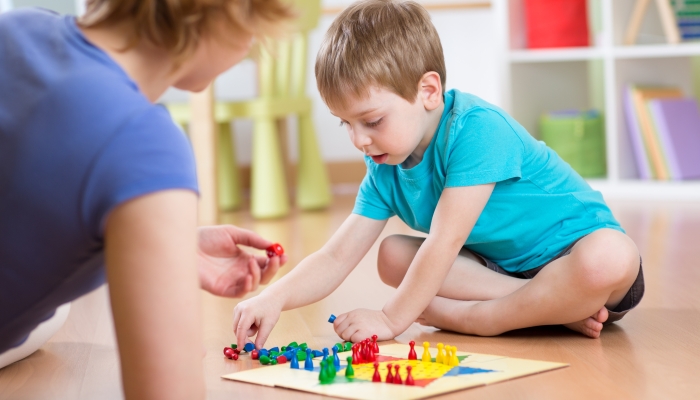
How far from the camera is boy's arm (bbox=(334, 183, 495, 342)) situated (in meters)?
1.00

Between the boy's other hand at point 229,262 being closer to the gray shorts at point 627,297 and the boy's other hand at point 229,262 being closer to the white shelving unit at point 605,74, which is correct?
the gray shorts at point 627,297

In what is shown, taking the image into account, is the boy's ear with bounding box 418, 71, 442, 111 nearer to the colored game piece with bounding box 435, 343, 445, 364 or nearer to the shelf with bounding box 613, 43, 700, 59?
the colored game piece with bounding box 435, 343, 445, 364

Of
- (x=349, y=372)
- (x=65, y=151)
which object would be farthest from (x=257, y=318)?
(x=65, y=151)

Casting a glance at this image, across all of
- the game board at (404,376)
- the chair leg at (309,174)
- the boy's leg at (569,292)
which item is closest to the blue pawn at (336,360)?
the game board at (404,376)

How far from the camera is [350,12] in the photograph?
1082 mm

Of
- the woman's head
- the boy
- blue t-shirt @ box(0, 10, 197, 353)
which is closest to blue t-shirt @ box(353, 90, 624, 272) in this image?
the boy

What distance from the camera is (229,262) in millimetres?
913

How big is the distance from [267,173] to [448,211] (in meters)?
1.56

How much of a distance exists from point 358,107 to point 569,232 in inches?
12.8

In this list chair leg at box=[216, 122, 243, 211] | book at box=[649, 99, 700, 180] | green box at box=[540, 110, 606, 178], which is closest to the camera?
book at box=[649, 99, 700, 180]

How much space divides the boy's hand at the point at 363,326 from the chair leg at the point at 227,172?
1.74 m

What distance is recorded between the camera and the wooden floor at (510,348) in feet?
2.72

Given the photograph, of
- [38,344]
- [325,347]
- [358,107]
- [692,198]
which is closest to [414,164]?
[358,107]

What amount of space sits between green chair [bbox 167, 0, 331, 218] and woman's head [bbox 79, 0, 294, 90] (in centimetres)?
168
